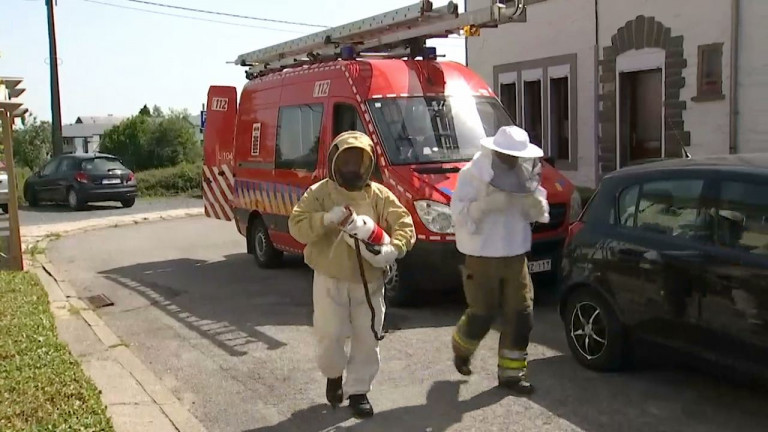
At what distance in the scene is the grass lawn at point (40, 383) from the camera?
4836mm

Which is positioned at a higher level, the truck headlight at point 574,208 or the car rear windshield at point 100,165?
the car rear windshield at point 100,165

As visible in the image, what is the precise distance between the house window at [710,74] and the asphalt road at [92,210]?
46.3 ft

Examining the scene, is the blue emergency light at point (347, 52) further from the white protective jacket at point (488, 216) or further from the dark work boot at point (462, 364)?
the dark work boot at point (462, 364)

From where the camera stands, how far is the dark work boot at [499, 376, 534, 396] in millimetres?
5469

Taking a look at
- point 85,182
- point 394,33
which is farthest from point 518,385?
point 85,182

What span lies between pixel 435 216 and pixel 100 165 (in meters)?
17.2

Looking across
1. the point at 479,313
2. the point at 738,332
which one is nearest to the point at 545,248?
the point at 479,313

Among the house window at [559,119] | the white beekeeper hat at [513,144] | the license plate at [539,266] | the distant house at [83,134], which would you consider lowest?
the license plate at [539,266]

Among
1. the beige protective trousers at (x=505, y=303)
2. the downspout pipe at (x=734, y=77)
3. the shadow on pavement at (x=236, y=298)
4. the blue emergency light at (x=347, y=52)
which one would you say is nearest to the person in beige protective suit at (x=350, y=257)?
the beige protective trousers at (x=505, y=303)

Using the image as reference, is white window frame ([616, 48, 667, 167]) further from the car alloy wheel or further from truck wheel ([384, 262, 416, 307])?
the car alloy wheel

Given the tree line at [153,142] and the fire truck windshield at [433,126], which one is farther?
the tree line at [153,142]

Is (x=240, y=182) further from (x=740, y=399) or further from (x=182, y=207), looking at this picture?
(x=182, y=207)

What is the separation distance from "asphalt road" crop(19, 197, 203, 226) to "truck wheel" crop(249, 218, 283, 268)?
9.84m

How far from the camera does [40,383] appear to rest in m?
5.49
